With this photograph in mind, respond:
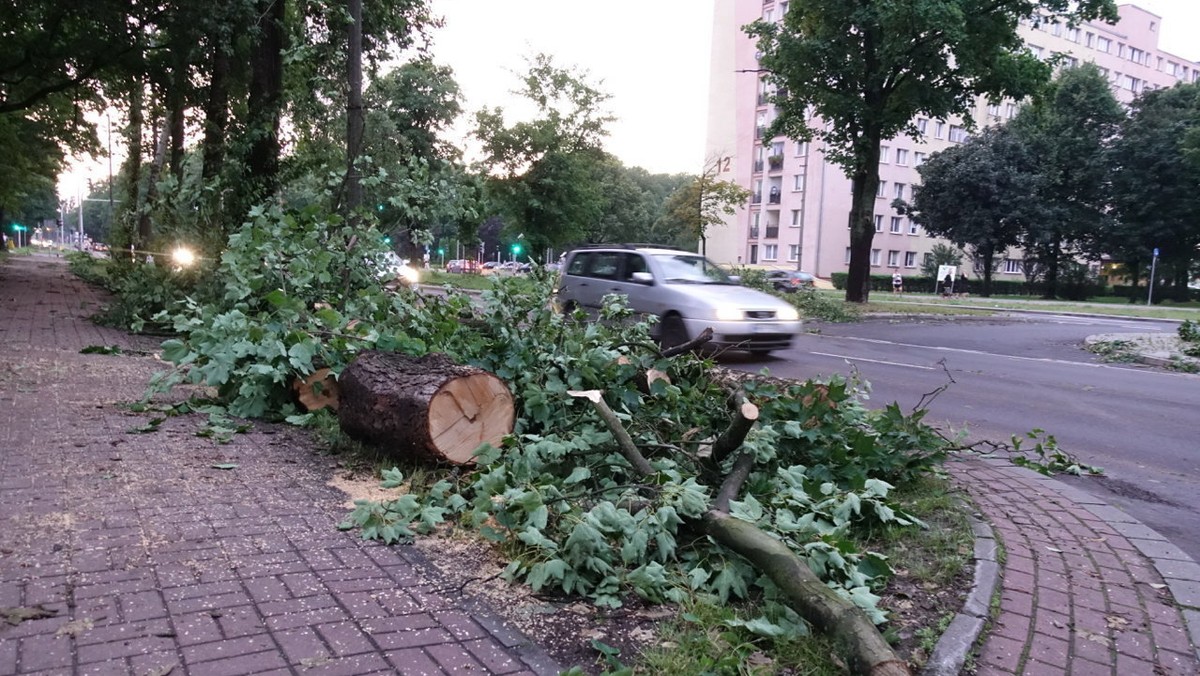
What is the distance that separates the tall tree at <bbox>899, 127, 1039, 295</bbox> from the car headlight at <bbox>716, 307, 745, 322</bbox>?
140 ft

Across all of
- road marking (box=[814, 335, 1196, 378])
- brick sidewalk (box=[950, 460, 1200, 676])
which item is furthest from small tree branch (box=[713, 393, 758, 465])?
road marking (box=[814, 335, 1196, 378])

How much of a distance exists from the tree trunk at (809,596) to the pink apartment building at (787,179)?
56.2 m

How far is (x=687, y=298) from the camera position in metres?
11.0

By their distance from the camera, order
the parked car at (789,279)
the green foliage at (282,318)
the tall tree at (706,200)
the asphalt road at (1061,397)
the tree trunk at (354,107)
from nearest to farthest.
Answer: the asphalt road at (1061,397)
the green foliage at (282,318)
the tree trunk at (354,107)
the tall tree at (706,200)
the parked car at (789,279)

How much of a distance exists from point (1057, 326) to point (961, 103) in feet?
24.9

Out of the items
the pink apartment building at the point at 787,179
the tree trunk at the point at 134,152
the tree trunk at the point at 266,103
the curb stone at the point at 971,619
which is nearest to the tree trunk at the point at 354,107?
the tree trunk at the point at 266,103

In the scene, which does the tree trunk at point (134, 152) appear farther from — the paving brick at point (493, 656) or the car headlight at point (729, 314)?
the paving brick at point (493, 656)

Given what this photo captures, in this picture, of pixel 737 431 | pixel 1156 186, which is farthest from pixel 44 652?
pixel 1156 186

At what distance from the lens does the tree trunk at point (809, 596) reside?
8.30ft

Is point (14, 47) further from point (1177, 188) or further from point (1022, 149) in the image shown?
point (1177, 188)

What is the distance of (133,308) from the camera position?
41.7 feet

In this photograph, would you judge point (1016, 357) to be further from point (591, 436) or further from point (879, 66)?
point (879, 66)

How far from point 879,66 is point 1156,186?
101ft

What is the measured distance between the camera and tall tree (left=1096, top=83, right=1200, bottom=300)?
4306 cm
